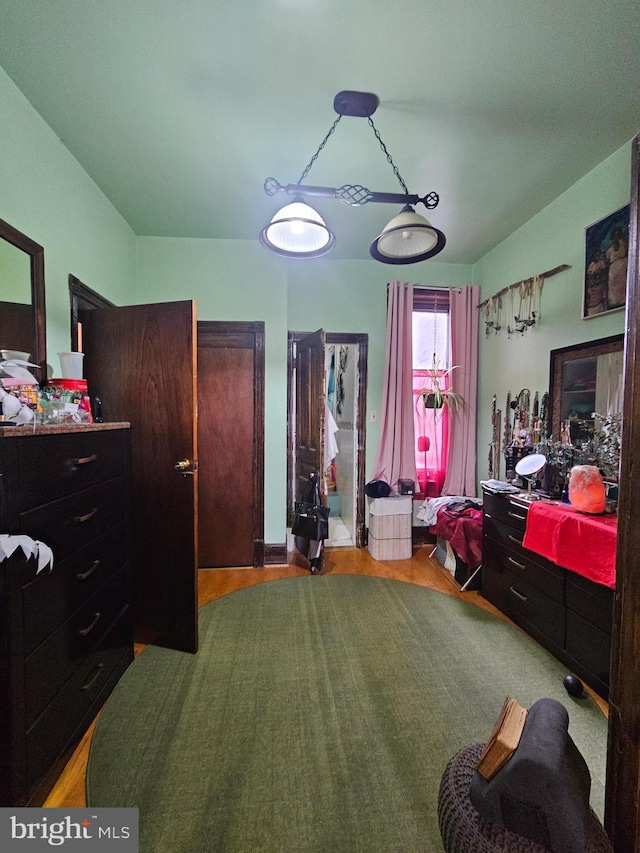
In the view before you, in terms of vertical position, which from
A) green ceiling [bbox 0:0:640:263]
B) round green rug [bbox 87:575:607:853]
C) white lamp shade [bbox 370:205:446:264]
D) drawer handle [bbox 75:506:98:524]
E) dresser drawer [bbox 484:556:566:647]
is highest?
green ceiling [bbox 0:0:640:263]

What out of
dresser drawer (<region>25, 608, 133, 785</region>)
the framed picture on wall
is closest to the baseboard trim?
dresser drawer (<region>25, 608, 133, 785</region>)

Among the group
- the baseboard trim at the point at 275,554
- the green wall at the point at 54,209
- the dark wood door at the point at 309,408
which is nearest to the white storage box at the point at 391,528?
the dark wood door at the point at 309,408

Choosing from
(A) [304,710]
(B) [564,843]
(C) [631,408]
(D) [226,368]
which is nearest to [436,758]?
(A) [304,710]

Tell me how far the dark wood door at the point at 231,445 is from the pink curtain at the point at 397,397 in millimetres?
1221

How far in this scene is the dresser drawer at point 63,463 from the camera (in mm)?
1147

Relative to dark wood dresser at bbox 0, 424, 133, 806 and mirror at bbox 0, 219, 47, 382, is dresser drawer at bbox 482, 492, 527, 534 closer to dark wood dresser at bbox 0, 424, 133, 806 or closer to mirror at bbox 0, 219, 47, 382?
dark wood dresser at bbox 0, 424, 133, 806

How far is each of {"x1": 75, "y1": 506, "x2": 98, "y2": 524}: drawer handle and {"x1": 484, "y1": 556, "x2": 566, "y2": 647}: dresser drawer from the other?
241 centimetres

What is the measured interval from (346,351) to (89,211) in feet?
8.72

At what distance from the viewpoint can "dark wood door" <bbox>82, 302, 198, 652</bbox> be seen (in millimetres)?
1896

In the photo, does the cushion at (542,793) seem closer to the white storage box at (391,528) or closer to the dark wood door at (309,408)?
the dark wood door at (309,408)

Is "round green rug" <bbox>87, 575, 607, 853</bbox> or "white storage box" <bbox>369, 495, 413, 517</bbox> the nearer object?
"round green rug" <bbox>87, 575, 607, 853</bbox>

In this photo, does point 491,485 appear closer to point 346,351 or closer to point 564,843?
point 564,843

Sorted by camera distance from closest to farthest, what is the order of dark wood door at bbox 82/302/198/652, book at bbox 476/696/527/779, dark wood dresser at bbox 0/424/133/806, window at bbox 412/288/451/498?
1. book at bbox 476/696/527/779
2. dark wood dresser at bbox 0/424/133/806
3. dark wood door at bbox 82/302/198/652
4. window at bbox 412/288/451/498

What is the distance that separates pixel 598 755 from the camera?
4.55 ft
